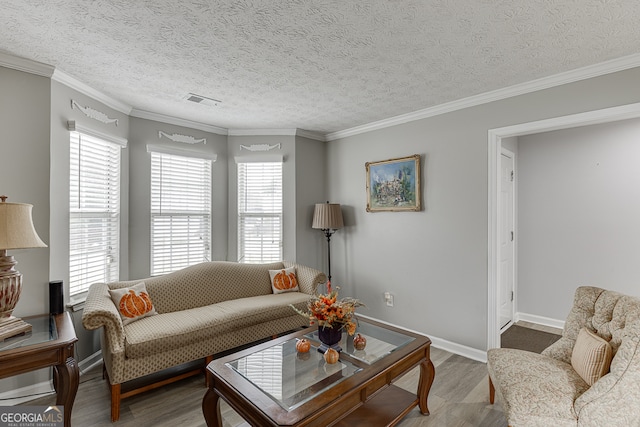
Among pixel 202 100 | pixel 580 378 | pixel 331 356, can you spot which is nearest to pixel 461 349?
pixel 580 378

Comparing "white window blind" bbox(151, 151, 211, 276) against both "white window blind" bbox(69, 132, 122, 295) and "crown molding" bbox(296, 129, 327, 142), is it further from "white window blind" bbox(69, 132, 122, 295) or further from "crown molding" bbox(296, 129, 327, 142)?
"crown molding" bbox(296, 129, 327, 142)

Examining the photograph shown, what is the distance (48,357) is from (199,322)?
101 cm

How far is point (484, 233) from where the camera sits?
9.95ft

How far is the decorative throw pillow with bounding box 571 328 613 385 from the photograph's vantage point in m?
1.67

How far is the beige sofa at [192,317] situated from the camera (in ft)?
7.36

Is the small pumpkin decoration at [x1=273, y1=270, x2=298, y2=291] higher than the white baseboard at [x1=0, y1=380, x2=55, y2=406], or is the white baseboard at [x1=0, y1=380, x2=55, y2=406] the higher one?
the small pumpkin decoration at [x1=273, y1=270, x2=298, y2=291]

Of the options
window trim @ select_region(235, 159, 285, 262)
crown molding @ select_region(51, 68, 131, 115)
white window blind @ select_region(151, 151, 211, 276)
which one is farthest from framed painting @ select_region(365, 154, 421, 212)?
crown molding @ select_region(51, 68, 131, 115)

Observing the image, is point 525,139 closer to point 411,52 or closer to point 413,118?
point 413,118

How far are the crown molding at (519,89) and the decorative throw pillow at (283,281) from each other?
202cm

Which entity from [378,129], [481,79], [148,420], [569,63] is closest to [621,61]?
[569,63]

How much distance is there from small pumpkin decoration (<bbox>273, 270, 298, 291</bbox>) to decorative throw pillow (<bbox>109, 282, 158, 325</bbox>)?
129cm

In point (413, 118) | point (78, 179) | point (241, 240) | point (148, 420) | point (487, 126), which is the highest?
point (413, 118)

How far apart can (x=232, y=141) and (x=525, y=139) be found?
3.77m

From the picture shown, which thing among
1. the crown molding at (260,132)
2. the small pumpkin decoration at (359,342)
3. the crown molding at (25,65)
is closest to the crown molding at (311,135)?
the crown molding at (260,132)
